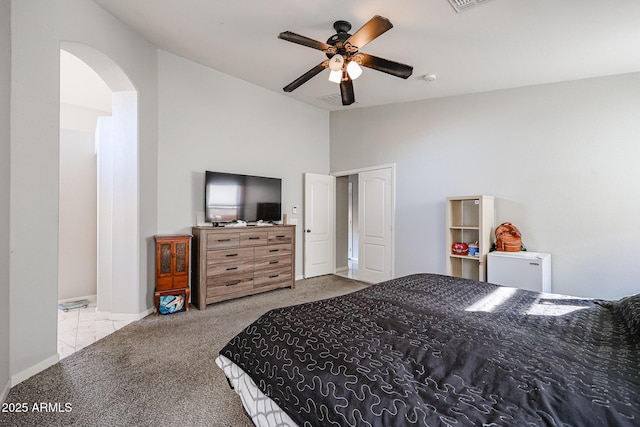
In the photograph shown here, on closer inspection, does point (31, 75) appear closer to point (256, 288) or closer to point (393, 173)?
point (256, 288)

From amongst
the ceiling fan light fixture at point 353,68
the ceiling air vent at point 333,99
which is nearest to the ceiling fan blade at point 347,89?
the ceiling fan light fixture at point 353,68

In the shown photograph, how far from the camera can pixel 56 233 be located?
7.73ft

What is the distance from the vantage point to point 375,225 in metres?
5.17

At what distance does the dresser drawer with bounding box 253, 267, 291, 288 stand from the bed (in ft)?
8.37

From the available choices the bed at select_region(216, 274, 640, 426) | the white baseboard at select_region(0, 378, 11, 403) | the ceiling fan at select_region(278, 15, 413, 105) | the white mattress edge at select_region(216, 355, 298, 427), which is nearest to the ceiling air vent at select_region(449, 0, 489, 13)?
the ceiling fan at select_region(278, 15, 413, 105)

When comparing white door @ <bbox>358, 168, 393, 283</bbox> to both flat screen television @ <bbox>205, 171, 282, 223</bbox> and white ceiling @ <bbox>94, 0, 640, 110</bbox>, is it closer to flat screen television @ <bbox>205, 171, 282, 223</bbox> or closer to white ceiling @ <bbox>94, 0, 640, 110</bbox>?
flat screen television @ <bbox>205, 171, 282, 223</bbox>

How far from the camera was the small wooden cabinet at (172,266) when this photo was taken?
346 centimetres

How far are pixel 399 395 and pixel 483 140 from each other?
4.06m

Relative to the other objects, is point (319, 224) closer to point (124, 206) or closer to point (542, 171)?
point (124, 206)

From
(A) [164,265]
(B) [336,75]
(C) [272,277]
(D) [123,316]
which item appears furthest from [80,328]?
(B) [336,75]

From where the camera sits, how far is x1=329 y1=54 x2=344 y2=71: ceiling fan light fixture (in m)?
2.56

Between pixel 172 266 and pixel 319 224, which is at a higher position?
pixel 319 224

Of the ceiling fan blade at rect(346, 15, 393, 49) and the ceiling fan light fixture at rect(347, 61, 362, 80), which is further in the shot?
the ceiling fan light fixture at rect(347, 61, 362, 80)

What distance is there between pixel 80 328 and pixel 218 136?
2815 mm
